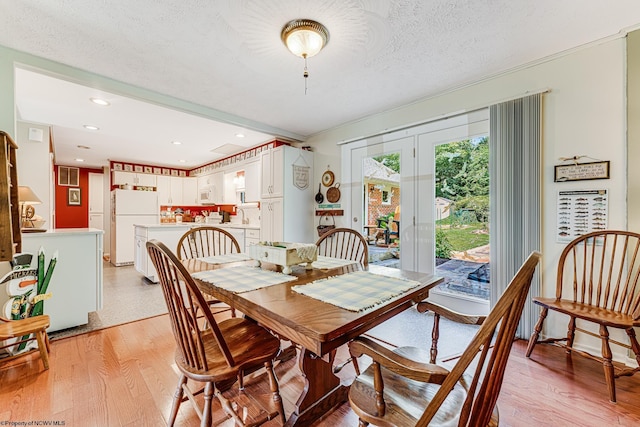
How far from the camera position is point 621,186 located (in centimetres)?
194

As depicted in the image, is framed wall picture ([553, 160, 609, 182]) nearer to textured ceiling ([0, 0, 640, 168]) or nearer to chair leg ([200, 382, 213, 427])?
textured ceiling ([0, 0, 640, 168])

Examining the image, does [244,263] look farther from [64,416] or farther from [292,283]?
[64,416]

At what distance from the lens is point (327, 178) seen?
13.0 ft

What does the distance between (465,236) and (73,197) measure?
8.15m

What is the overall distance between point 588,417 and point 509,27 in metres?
2.40

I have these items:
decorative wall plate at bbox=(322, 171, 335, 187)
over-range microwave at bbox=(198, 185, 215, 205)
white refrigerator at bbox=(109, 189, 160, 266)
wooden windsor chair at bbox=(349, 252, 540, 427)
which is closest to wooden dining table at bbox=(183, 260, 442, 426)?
wooden windsor chair at bbox=(349, 252, 540, 427)

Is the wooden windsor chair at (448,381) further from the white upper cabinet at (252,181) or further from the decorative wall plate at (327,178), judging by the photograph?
the white upper cabinet at (252,181)

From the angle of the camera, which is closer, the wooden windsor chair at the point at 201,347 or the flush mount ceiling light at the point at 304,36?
the wooden windsor chair at the point at 201,347

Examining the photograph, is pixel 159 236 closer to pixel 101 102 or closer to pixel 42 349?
pixel 101 102

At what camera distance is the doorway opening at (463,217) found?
8.67ft

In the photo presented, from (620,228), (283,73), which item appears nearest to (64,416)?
(283,73)

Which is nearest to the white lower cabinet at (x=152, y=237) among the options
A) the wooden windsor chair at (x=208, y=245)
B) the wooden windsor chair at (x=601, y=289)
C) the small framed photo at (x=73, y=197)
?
the wooden windsor chair at (x=208, y=245)

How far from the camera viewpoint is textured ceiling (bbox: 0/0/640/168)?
1656 millimetres

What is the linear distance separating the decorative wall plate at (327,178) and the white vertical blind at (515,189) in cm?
201
